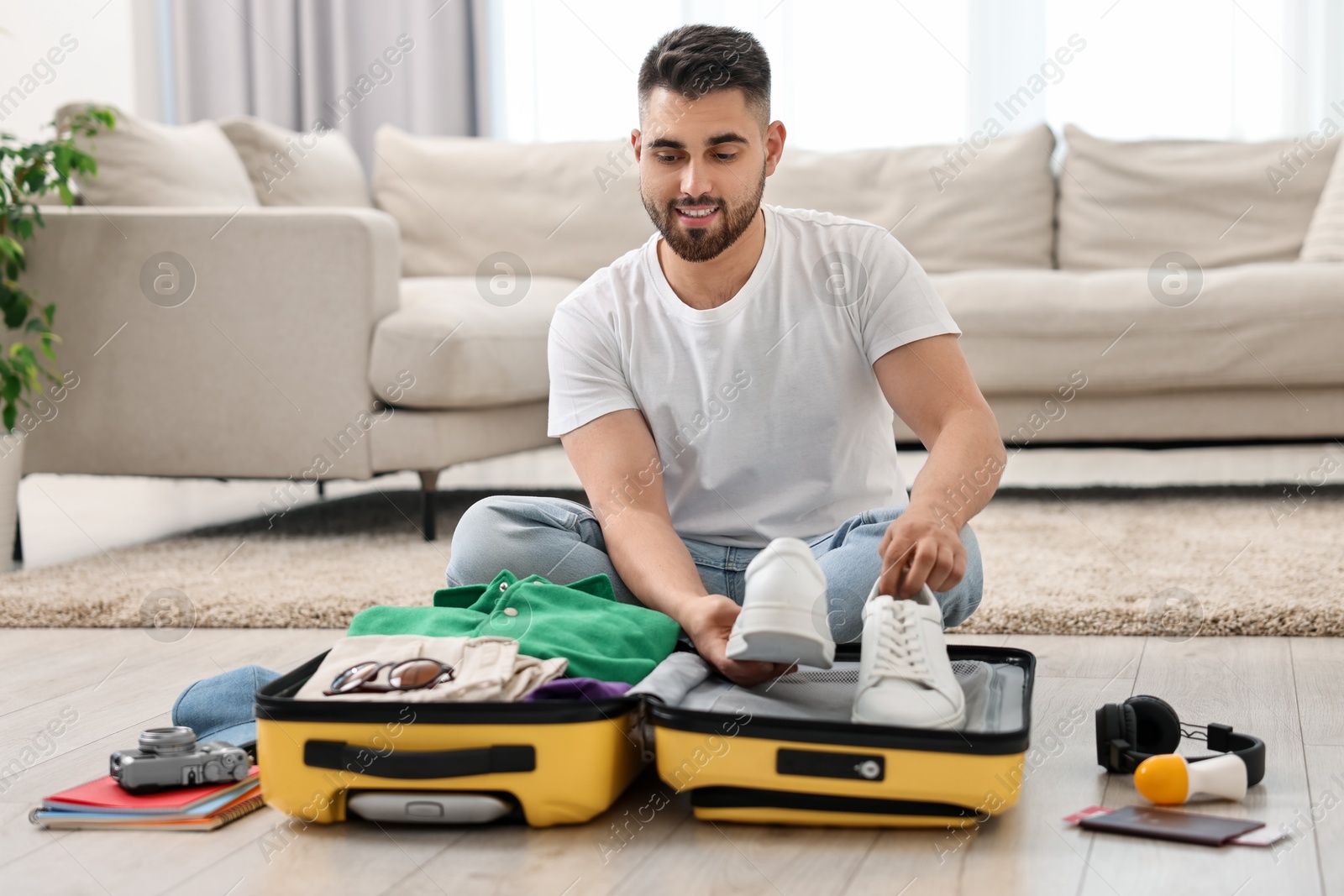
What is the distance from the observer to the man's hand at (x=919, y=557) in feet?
3.87

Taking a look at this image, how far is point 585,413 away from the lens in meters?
1.52

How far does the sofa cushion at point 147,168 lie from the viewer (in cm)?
265

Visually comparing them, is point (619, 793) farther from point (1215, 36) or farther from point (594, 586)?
point (1215, 36)

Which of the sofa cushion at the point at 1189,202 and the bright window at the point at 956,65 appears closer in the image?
the sofa cushion at the point at 1189,202

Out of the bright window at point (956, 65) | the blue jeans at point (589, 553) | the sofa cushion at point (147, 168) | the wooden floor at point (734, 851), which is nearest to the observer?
the wooden floor at point (734, 851)

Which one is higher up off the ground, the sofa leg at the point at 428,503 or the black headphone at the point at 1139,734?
the sofa leg at the point at 428,503

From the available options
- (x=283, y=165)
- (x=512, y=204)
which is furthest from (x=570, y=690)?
(x=512, y=204)

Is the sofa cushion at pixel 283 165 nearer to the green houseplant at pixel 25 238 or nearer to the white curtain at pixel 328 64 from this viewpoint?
the green houseplant at pixel 25 238

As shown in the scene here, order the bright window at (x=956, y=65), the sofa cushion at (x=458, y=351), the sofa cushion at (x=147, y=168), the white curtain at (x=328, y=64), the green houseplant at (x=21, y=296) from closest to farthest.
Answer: the green houseplant at (x=21, y=296), the sofa cushion at (x=458, y=351), the sofa cushion at (x=147, y=168), the bright window at (x=956, y=65), the white curtain at (x=328, y=64)

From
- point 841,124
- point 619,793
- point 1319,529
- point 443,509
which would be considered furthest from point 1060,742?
point 841,124

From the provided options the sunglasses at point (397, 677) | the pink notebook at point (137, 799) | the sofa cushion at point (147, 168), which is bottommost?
the pink notebook at point (137, 799)

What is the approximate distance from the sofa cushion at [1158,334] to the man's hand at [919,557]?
5.19 feet

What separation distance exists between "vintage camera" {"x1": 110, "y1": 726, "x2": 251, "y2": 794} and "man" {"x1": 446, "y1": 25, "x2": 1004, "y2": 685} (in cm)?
40

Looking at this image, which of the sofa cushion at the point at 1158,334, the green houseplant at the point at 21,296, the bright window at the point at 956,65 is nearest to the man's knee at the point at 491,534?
the green houseplant at the point at 21,296
